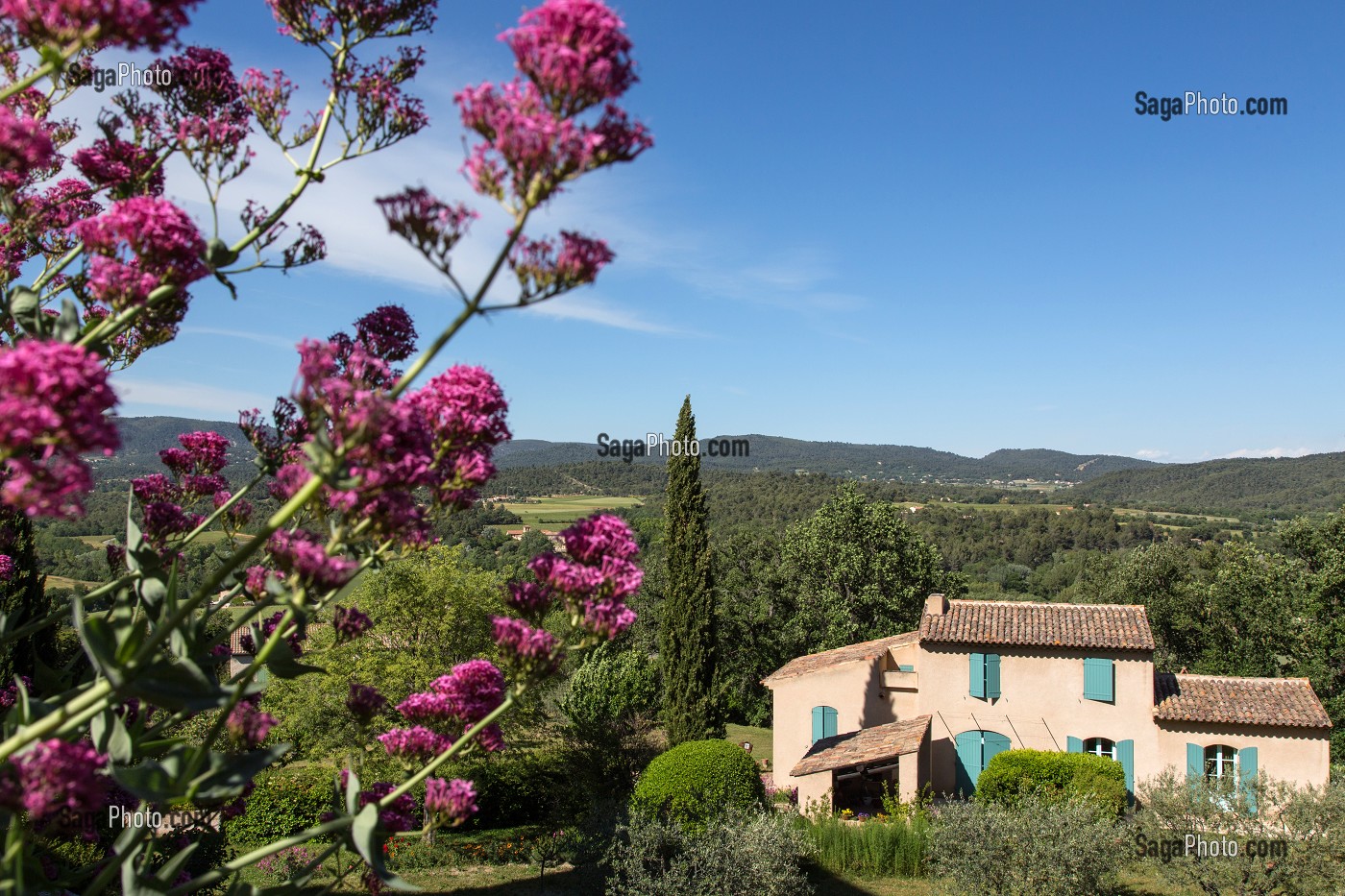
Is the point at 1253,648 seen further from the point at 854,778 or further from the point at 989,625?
the point at 854,778

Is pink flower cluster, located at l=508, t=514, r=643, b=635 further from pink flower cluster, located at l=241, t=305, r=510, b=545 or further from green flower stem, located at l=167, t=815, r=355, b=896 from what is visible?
green flower stem, located at l=167, t=815, r=355, b=896

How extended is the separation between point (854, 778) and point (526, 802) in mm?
9007

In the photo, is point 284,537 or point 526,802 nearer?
point 284,537

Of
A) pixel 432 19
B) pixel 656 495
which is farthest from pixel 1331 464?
pixel 432 19

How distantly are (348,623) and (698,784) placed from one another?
16.1m

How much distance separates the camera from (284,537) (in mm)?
2828

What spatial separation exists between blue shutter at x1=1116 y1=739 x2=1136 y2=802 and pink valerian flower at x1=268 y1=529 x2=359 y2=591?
22355 mm

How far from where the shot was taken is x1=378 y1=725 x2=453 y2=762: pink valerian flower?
3379 mm

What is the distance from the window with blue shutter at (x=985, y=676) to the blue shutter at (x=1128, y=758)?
2.94m

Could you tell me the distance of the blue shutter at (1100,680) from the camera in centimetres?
2072

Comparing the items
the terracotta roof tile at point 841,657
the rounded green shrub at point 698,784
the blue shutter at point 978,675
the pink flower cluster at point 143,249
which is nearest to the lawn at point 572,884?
the rounded green shrub at point 698,784

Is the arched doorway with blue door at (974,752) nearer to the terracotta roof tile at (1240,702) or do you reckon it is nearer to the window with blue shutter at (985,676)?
the window with blue shutter at (985,676)

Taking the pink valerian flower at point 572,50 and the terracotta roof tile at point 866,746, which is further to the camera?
the terracotta roof tile at point 866,746

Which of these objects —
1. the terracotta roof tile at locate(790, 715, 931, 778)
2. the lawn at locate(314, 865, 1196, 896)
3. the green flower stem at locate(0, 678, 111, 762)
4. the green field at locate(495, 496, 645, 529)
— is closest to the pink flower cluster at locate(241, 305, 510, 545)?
the green flower stem at locate(0, 678, 111, 762)
